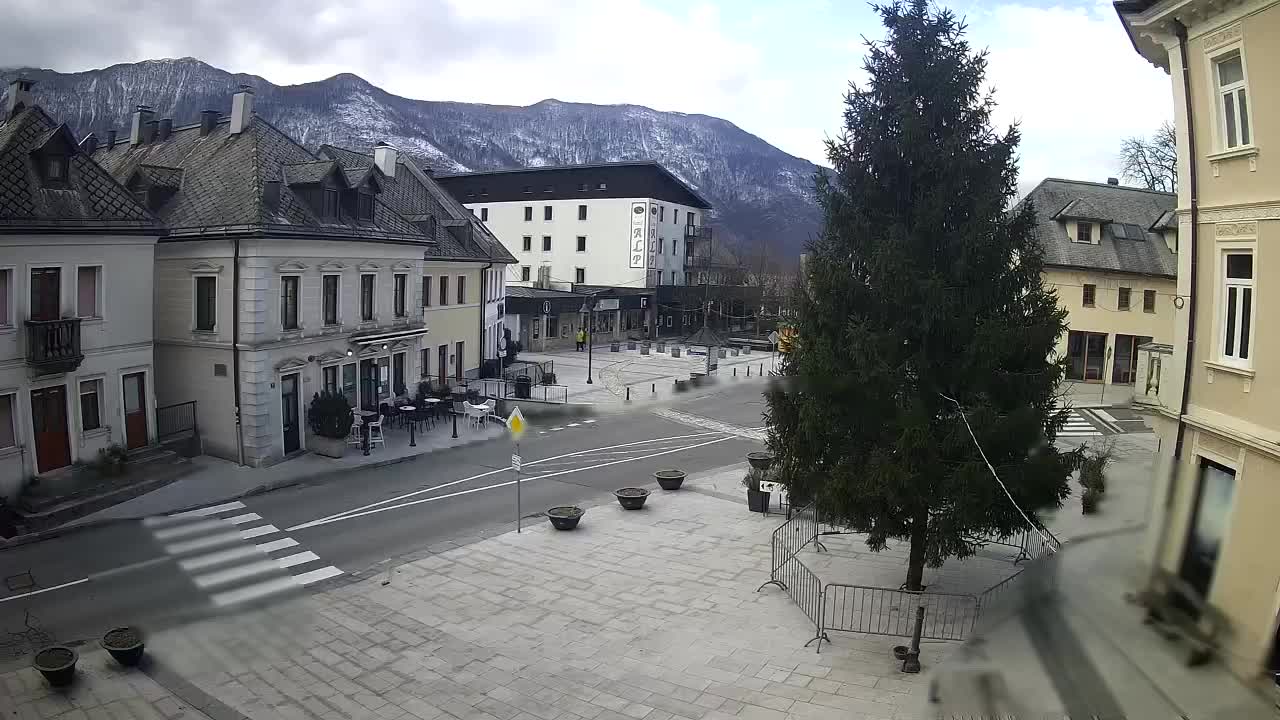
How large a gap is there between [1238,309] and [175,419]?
23.8 m

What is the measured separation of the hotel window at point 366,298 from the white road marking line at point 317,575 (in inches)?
513

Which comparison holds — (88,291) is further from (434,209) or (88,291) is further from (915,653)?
(434,209)

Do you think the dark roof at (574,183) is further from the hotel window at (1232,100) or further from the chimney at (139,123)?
the hotel window at (1232,100)

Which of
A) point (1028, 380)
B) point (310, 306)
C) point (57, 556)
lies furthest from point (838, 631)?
point (310, 306)

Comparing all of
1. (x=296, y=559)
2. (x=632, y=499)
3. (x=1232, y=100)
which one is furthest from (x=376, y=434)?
(x=1232, y=100)

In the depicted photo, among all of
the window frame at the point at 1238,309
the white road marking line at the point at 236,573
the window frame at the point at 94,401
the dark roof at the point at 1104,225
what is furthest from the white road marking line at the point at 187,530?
the dark roof at the point at 1104,225

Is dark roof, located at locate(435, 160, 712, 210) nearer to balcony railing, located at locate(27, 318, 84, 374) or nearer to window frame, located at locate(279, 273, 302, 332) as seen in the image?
window frame, located at locate(279, 273, 302, 332)

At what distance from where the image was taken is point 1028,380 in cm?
1034

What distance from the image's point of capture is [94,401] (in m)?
19.5

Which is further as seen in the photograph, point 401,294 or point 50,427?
point 401,294

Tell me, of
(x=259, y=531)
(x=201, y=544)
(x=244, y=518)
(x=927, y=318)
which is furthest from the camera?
(x=244, y=518)

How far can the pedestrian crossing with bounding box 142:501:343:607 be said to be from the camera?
13.8 m

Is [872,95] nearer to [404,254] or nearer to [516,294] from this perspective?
[404,254]

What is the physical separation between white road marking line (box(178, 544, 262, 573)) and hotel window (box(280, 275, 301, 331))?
880 cm
